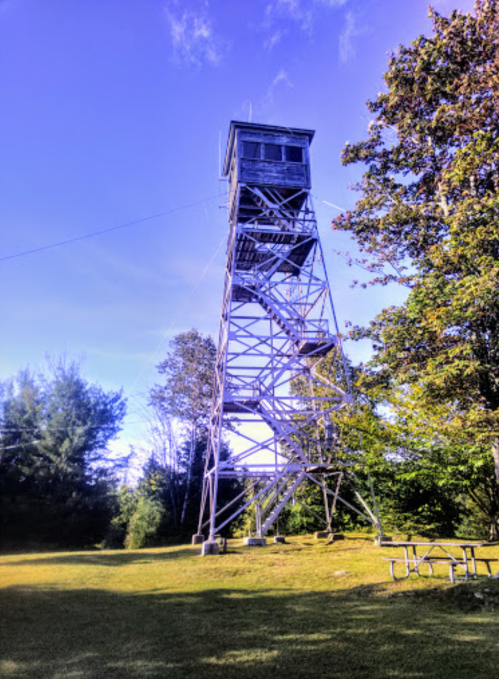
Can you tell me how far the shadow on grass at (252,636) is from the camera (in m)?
4.33

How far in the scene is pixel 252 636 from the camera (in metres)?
5.35

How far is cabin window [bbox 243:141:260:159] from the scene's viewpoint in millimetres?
19125

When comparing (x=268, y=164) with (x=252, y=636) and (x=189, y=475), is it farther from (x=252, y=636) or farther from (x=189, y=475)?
(x=252, y=636)

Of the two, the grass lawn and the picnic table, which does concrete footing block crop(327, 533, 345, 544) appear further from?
the picnic table

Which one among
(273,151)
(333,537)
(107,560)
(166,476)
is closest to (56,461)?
(166,476)

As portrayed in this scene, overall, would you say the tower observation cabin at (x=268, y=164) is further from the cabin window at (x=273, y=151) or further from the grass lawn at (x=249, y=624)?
the grass lawn at (x=249, y=624)

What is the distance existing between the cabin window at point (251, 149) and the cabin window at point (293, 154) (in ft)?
4.19

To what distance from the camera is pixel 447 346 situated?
10.3 m

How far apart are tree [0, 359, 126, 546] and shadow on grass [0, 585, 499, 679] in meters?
15.3

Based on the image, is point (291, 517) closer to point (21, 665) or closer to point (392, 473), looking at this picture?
point (392, 473)

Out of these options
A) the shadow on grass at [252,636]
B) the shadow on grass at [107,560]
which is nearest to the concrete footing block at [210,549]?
the shadow on grass at [107,560]

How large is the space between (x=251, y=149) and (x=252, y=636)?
728 inches

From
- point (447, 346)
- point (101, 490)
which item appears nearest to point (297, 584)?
point (447, 346)

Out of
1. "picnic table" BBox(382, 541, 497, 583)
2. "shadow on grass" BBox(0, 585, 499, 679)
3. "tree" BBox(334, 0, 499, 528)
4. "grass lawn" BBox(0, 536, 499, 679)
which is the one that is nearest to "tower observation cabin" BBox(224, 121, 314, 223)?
"tree" BBox(334, 0, 499, 528)
